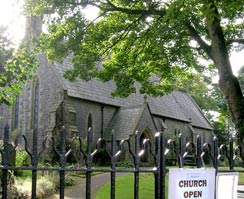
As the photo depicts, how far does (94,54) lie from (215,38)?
4.40 metres

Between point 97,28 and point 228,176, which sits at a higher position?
point 97,28

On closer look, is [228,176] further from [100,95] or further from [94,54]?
[100,95]

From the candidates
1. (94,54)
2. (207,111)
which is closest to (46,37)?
(94,54)

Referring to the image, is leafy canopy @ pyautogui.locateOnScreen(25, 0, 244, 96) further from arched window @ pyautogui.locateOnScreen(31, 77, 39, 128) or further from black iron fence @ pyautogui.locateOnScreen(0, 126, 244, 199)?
arched window @ pyautogui.locateOnScreen(31, 77, 39, 128)

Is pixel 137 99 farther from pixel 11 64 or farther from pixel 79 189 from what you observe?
pixel 11 64

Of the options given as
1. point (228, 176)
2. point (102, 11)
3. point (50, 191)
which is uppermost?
point (102, 11)

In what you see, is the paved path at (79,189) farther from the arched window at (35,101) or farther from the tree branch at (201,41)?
the arched window at (35,101)

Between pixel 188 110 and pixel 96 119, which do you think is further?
pixel 188 110

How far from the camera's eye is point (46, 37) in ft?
43.2

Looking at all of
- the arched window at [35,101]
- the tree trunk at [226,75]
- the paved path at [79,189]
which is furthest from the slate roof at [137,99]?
the tree trunk at [226,75]

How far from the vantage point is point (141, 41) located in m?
14.4

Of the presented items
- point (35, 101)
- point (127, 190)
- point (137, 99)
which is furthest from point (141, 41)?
point (137, 99)

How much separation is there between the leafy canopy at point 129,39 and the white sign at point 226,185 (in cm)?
743

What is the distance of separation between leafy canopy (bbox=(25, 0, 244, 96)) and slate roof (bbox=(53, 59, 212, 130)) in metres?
11.8
